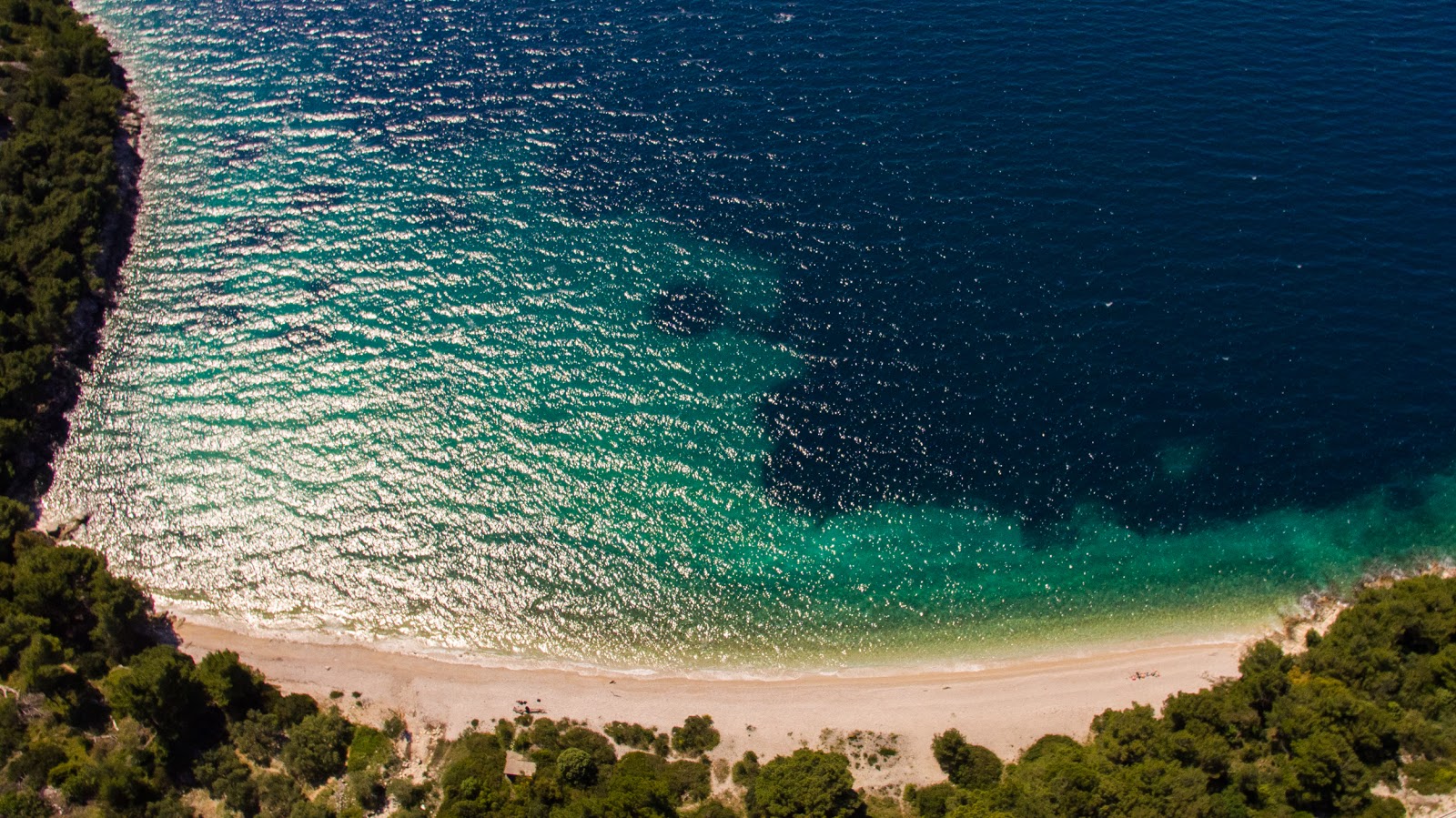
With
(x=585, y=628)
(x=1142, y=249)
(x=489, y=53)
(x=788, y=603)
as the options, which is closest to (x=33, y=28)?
(x=489, y=53)

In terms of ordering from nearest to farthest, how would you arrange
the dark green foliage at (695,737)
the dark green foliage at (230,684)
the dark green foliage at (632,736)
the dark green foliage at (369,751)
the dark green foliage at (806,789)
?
the dark green foliage at (806,789) → the dark green foliage at (369,751) → the dark green foliage at (230,684) → the dark green foliage at (695,737) → the dark green foliage at (632,736)

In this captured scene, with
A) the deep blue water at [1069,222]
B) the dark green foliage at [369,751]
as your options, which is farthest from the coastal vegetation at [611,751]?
the deep blue water at [1069,222]

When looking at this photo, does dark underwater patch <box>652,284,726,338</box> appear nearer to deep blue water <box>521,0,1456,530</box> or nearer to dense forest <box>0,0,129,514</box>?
deep blue water <box>521,0,1456,530</box>

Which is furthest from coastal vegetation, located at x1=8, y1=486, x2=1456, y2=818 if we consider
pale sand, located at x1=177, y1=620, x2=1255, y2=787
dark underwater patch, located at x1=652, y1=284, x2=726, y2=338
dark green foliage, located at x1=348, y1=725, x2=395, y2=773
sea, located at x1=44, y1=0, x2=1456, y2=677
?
dark underwater patch, located at x1=652, y1=284, x2=726, y2=338

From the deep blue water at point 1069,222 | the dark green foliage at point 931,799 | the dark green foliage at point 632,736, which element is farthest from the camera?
the deep blue water at point 1069,222

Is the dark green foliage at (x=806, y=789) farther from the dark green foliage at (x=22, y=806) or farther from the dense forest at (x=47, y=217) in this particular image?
the dense forest at (x=47, y=217)

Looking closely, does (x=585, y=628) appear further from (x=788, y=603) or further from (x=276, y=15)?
(x=276, y=15)
